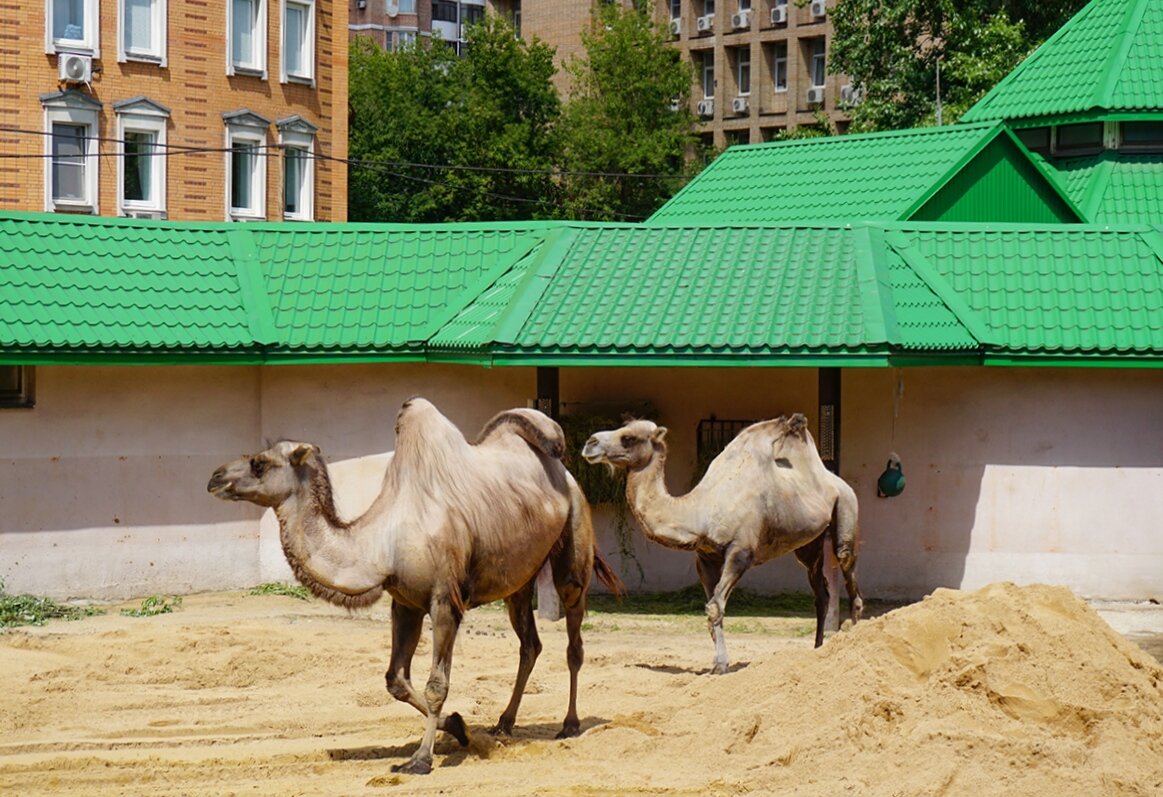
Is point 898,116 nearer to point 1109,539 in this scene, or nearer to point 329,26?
point 329,26

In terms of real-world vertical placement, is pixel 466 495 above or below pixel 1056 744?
above

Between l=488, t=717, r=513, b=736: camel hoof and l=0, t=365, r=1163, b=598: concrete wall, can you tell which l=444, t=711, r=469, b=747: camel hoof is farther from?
l=0, t=365, r=1163, b=598: concrete wall

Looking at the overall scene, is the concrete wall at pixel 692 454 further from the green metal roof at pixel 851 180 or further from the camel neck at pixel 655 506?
the camel neck at pixel 655 506

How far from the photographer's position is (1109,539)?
746 inches

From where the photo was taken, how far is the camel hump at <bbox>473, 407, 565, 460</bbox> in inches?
478

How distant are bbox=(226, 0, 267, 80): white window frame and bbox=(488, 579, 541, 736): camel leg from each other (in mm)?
34436

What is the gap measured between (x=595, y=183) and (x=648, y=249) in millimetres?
44524

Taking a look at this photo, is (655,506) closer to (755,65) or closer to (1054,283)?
(1054,283)

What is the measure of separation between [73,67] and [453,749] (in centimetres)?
3297

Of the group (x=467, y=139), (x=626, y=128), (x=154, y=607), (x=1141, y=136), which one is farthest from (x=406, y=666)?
(x=626, y=128)

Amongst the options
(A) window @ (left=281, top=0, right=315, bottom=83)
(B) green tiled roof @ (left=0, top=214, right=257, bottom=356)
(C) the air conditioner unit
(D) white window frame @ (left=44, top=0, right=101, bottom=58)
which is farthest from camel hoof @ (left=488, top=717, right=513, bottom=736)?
(A) window @ (left=281, top=0, right=315, bottom=83)

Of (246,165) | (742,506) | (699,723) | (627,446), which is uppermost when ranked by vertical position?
(246,165)

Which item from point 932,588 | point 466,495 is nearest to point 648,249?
point 932,588

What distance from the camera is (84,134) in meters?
42.4
